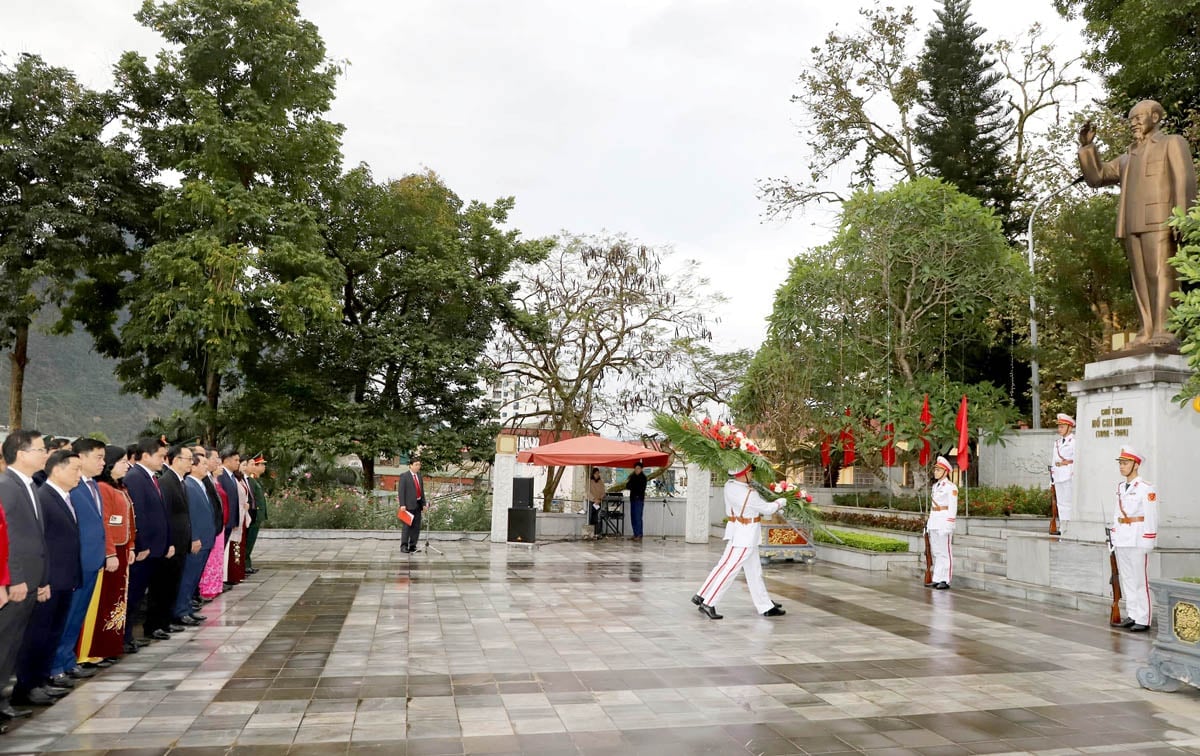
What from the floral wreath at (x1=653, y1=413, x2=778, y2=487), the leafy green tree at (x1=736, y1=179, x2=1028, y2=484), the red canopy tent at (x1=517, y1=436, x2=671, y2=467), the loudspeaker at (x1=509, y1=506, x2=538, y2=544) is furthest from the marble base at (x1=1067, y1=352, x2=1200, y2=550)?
the loudspeaker at (x1=509, y1=506, x2=538, y2=544)

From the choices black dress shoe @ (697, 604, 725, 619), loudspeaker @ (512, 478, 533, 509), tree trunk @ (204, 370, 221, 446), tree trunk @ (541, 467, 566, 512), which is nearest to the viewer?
black dress shoe @ (697, 604, 725, 619)

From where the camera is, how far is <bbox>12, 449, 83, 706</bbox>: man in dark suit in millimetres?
5941

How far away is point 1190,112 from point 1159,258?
1012 centimetres

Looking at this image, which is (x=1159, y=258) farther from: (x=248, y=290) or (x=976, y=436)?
(x=248, y=290)

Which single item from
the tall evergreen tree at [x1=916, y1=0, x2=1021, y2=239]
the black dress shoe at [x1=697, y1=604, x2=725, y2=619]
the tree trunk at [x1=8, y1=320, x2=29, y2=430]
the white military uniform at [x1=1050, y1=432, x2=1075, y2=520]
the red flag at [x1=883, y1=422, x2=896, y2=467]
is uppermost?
the tall evergreen tree at [x1=916, y1=0, x2=1021, y2=239]

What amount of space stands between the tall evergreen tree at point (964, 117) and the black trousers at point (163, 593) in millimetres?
28488

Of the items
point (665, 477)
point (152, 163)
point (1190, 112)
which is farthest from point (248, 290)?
point (1190, 112)

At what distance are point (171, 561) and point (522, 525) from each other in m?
11.1

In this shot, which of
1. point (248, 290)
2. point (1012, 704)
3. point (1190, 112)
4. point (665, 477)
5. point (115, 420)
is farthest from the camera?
point (115, 420)

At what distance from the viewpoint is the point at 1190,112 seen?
62.3 ft

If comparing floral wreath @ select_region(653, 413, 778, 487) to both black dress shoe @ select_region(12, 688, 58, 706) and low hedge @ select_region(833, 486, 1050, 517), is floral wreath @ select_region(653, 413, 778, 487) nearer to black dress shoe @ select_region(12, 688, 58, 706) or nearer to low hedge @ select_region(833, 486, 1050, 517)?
black dress shoe @ select_region(12, 688, 58, 706)

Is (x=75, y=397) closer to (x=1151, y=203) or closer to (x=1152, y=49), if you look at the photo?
(x=1152, y=49)

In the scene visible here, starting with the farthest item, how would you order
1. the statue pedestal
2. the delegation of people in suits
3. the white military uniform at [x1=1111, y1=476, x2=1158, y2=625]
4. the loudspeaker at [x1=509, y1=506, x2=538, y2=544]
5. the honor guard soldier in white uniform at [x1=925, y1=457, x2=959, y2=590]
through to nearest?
1. the loudspeaker at [x1=509, y1=506, x2=538, y2=544]
2. the honor guard soldier in white uniform at [x1=925, y1=457, x2=959, y2=590]
3. the statue pedestal
4. the white military uniform at [x1=1111, y1=476, x2=1158, y2=625]
5. the delegation of people in suits

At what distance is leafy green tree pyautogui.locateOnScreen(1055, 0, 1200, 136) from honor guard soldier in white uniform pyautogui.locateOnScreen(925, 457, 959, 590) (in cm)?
1094
